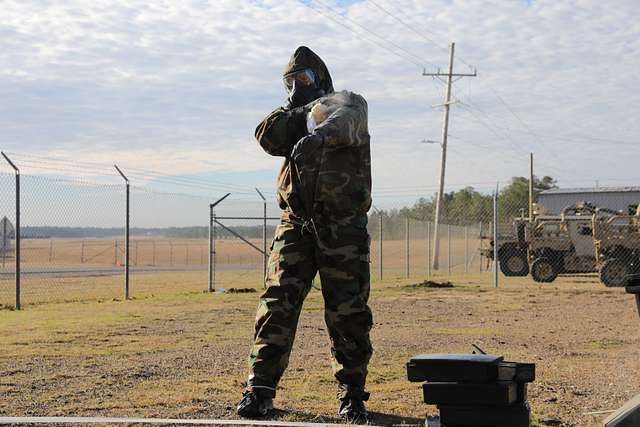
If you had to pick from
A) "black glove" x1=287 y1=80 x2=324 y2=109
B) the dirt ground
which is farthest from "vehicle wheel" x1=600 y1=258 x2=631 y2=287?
"black glove" x1=287 y1=80 x2=324 y2=109

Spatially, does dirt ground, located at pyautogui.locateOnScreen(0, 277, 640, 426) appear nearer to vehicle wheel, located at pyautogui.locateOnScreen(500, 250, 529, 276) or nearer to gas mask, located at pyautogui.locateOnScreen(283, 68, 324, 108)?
gas mask, located at pyautogui.locateOnScreen(283, 68, 324, 108)

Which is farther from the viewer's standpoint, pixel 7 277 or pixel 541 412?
pixel 7 277

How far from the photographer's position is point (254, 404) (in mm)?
4879

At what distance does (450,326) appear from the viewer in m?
11.0

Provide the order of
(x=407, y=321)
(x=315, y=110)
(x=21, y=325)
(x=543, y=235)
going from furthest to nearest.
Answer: (x=543, y=235)
(x=407, y=321)
(x=21, y=325)
(x=315, y=110)

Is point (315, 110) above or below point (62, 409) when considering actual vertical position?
above

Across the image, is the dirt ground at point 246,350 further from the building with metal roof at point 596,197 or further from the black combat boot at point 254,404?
the building with metal roof at point 596,197

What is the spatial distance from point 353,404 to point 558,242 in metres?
19.1

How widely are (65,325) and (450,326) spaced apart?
15.0 ft

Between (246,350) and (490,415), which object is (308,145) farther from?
(246,350)

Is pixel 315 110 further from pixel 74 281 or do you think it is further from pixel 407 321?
pixel 74 281

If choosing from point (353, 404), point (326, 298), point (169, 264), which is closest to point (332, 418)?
point (353, 404)

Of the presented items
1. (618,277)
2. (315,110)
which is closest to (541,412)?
(315,110)

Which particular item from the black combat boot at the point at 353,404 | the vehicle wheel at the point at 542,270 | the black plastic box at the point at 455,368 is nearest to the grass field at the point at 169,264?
the vehicle wheel at the point at 542,270
